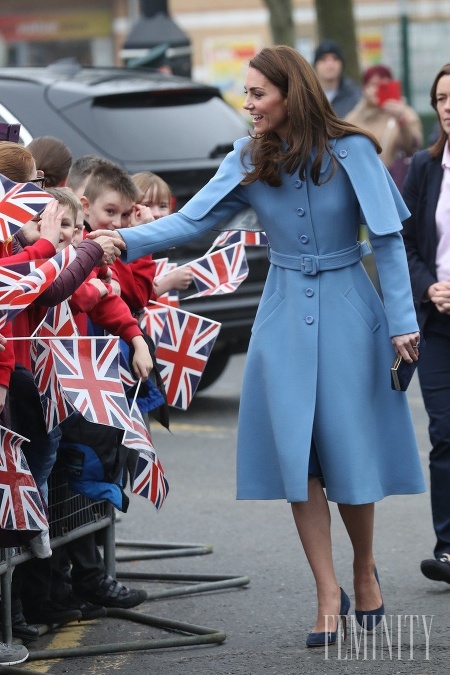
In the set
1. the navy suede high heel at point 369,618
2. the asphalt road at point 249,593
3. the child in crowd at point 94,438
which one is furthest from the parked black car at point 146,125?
the navy suede high heel at point 369,618

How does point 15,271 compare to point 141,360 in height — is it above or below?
above

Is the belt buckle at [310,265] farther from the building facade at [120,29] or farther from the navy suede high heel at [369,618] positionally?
the building facade at [120,29]

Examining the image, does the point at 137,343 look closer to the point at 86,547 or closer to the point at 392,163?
the point at 86,547

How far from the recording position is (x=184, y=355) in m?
5.68

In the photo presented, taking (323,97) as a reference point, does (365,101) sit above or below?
below

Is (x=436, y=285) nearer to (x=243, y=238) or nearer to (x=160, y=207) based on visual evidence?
(x=243, y=238)

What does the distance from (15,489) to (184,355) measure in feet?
4.60

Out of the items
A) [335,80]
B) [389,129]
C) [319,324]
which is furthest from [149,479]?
[335,80]

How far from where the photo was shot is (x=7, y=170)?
465 centimetres

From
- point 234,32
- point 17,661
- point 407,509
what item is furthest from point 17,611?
point 234,32

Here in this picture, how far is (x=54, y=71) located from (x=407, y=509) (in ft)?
13.3

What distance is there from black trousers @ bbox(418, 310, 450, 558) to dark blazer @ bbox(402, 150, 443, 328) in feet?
0.32

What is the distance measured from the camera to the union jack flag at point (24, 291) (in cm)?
428

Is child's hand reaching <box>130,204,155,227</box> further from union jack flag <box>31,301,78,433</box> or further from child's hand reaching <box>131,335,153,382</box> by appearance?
union jack flag <box>31,301,78,433</box>
